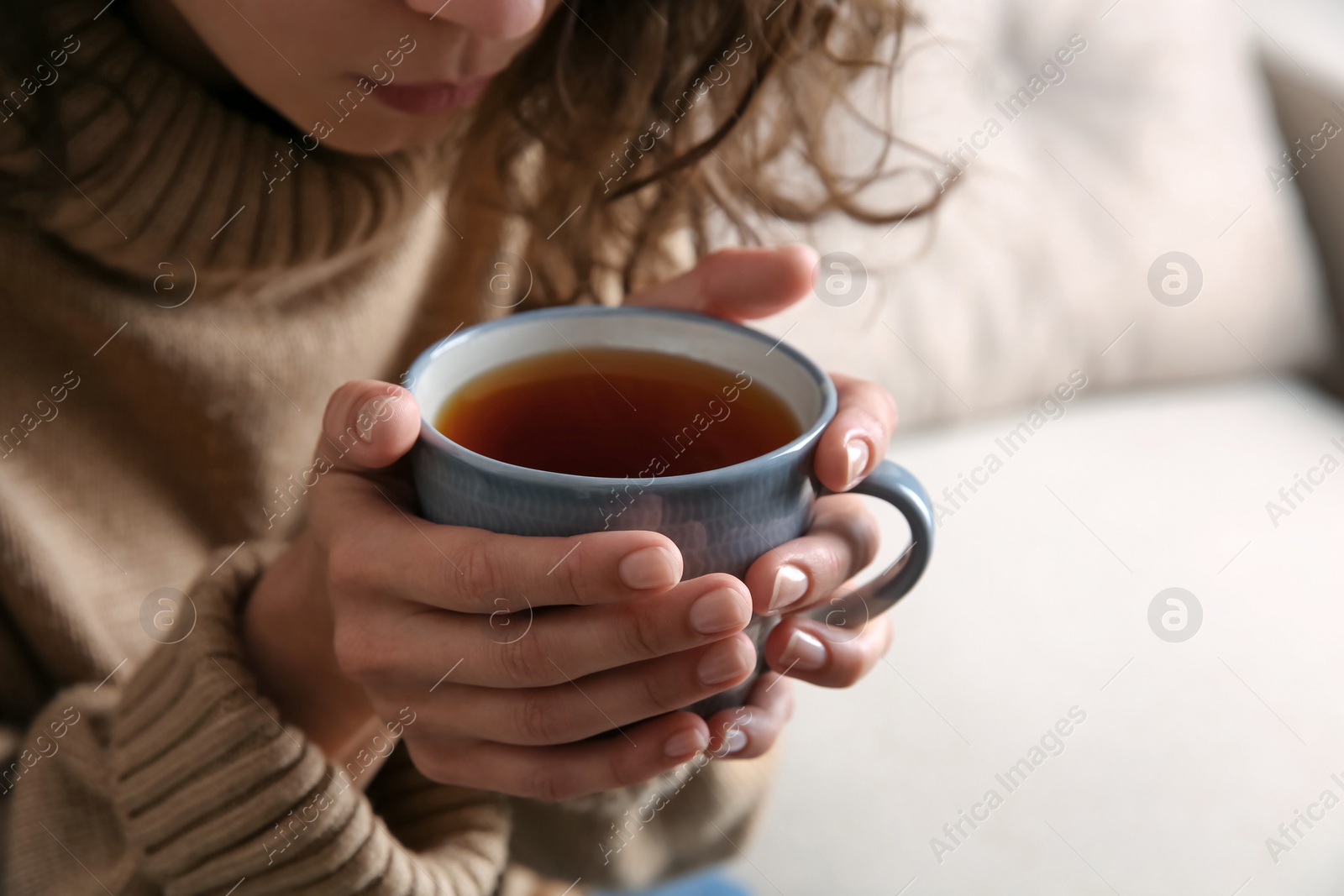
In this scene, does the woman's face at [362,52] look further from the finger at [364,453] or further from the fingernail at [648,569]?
the fingernail at [648,569]

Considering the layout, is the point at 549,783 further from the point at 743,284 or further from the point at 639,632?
the point at 743,284

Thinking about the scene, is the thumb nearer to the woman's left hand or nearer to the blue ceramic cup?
the blue ceramic cup

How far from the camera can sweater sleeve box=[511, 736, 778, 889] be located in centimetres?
67

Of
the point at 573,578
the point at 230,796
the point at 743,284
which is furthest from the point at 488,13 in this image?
the point at 230,796

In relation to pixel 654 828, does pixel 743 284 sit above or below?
above

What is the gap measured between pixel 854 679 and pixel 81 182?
0.53 meters

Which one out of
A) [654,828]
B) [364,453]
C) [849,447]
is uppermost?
[364,453]

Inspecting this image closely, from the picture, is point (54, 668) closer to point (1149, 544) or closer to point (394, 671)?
point (394, 671)

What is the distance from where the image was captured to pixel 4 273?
64 centimetres

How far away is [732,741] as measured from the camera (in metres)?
0.47

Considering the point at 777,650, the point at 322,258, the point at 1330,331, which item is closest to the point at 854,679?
the point at 777,650

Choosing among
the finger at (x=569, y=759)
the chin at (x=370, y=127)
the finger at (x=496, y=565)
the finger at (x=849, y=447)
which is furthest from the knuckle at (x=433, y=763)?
the chin at (x=370, y=127)

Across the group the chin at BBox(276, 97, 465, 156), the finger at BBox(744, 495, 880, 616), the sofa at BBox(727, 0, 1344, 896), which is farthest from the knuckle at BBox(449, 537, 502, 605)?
the sofa at BBox(727, 0, 1344, 896)

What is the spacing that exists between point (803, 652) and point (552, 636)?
5.0 inches
